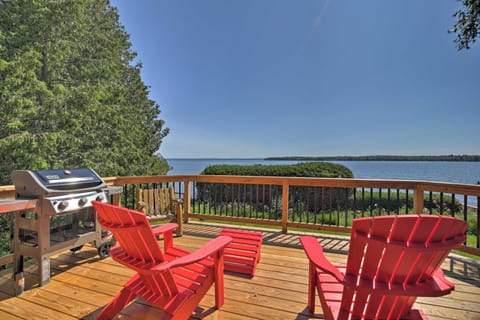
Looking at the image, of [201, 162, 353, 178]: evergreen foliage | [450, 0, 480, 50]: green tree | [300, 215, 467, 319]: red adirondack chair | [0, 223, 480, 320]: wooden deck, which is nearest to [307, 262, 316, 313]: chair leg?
[0, 223, 480, 320]: wooden deck

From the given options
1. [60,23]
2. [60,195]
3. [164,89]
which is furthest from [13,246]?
[164,89]

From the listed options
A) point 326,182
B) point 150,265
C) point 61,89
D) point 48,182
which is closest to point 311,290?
point 150,265

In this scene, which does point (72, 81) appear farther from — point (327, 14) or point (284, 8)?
point (327, 14)

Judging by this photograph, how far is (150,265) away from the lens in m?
1.55

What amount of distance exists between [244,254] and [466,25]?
17.7 ft

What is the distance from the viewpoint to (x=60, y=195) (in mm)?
2568

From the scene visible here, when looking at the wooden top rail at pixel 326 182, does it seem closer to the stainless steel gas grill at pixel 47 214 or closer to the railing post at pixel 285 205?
the railing post at pixel 285 205

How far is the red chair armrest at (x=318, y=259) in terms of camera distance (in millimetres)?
1328

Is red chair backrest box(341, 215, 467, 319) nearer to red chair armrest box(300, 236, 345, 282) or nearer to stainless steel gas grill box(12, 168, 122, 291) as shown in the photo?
red chair armrest box(300, 236, 345, 282)

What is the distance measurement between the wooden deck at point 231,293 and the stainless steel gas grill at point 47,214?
30 centimetres

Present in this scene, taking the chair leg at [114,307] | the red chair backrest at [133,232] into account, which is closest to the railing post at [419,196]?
the red chair backrest at [133,232]

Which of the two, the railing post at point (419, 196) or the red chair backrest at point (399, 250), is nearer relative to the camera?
the red chair backrest at point (399, 250)

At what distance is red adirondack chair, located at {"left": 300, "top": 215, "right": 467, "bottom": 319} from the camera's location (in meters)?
1.13

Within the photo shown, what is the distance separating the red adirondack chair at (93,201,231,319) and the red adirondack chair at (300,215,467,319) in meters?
0.89
